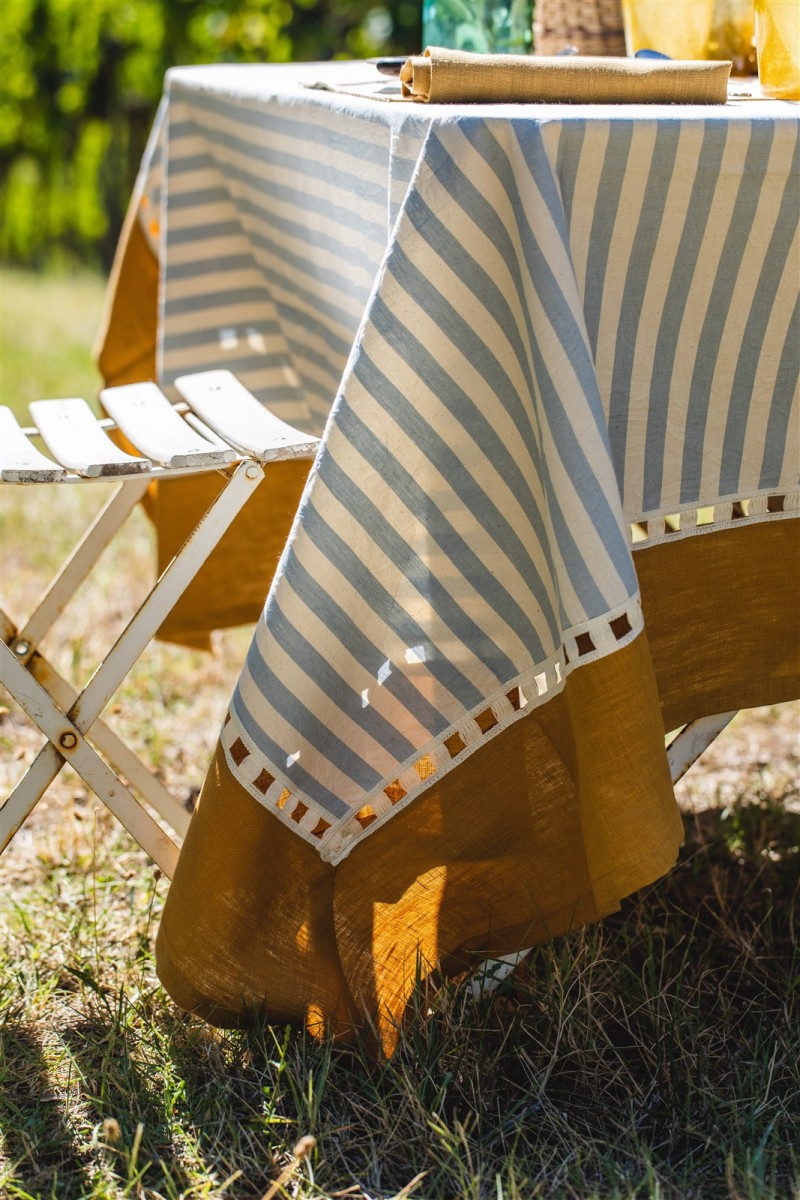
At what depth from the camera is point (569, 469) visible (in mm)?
1240

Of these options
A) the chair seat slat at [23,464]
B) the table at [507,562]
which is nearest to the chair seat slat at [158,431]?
the chair seat slat at [23,464]

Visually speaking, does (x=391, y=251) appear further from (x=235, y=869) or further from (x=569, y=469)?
(x=235, y=869)

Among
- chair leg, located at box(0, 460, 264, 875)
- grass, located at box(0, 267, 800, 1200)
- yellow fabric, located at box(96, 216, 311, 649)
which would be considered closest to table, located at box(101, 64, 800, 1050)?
grass, located at box(0, 267, 800, 1200)

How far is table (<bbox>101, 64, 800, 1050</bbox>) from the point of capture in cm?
124

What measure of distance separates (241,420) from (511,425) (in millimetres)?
478

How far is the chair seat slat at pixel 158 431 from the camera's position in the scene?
1467mm

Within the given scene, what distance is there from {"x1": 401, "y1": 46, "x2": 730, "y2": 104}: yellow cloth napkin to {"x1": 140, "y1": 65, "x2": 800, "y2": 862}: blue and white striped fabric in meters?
0.07

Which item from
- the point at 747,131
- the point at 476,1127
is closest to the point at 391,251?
the point at 747,131

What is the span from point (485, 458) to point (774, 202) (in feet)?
1.35

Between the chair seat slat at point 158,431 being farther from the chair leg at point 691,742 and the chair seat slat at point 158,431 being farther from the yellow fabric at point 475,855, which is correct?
the chair leg at point 691,742

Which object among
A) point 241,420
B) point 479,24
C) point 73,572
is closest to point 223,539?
point 73,572

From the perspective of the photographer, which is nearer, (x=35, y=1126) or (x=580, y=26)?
(x=35, y=1126)

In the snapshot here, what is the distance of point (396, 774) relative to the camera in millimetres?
1352

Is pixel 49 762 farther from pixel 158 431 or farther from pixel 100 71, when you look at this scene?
pixel 100 71
